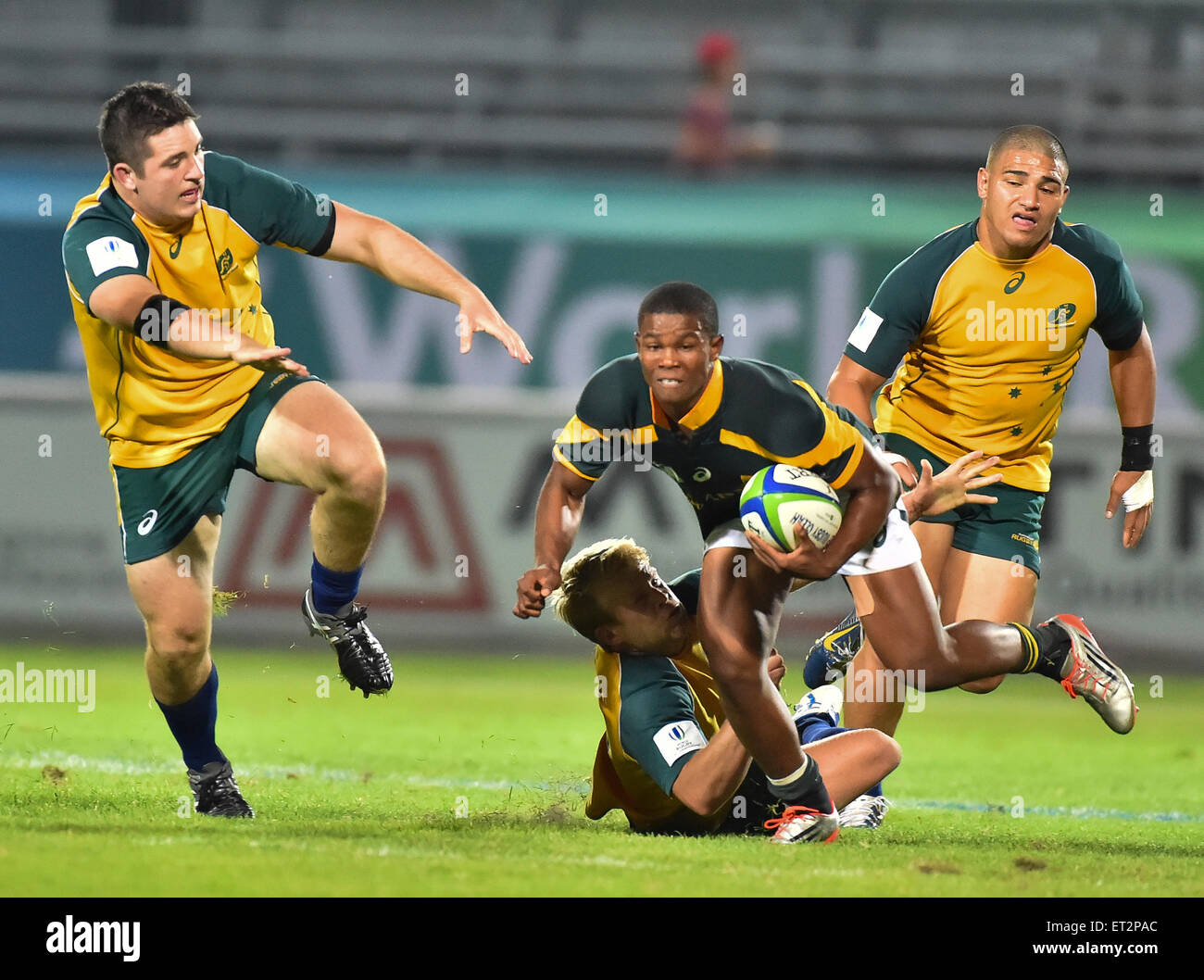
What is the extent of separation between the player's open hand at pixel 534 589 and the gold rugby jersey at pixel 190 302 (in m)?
1.56

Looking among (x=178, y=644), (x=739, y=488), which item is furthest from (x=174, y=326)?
(x=739, y=488)

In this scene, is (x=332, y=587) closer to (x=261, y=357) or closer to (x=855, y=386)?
(x=261, y=357)

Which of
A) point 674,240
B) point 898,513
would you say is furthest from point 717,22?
point 898,513

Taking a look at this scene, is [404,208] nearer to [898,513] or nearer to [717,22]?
[717,22]

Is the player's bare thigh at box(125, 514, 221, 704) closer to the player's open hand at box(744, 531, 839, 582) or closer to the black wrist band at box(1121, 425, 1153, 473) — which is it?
the player's open hand at box(744, 531, 839, 582)

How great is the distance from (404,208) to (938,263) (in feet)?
23.8

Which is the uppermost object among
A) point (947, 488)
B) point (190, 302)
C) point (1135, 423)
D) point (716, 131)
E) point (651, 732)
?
point (716, 131)

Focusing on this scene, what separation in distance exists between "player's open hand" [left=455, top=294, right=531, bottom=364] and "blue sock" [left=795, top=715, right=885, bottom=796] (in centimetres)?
177

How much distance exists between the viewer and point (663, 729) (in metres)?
5.77

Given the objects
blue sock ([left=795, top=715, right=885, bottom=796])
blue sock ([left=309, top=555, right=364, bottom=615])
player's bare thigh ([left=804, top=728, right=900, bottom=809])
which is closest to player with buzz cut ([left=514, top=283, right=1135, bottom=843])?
player's bare thigh ([left=804, top=728, right=900, bottom=809])

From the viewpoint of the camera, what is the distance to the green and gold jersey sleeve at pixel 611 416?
228 inches

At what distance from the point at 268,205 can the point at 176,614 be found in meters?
1.62

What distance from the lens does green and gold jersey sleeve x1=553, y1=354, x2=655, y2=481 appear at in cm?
579

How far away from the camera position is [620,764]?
5.99 meters
